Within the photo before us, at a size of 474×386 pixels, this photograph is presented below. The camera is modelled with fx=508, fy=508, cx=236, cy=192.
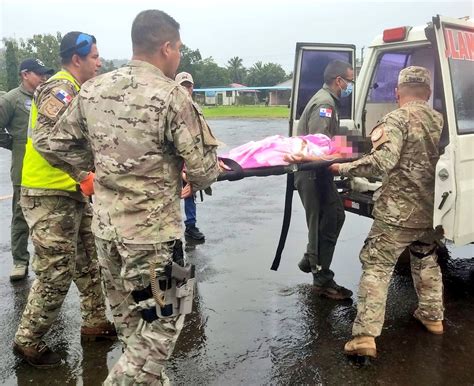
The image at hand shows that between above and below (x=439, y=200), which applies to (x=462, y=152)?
above

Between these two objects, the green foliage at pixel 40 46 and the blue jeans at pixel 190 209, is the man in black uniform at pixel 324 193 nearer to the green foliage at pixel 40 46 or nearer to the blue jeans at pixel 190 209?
the blue jeans at pixel 190 209

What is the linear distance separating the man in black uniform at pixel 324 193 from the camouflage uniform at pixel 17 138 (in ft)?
8.71

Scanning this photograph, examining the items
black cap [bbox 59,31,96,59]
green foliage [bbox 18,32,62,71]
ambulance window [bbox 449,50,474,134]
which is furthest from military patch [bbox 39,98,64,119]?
green foliage [bbox 18,32,62,71]

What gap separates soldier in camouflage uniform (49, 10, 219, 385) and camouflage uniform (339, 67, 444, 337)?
1403 millimetres

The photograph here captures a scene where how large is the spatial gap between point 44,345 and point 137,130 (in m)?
1.94

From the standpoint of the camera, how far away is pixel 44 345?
348 cm

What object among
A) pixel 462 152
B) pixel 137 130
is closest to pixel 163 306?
pixel 137 130

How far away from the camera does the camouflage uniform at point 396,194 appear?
3414 mm

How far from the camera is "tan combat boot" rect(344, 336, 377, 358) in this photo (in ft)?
11.2

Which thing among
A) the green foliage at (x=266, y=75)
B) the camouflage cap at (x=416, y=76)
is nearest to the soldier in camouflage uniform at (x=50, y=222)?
the camouflage cap at (x=416, y=76)

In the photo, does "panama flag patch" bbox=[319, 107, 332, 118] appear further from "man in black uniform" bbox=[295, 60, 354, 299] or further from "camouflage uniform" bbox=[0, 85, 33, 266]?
"camouflage uniform" bbox=[0, 85, 33, 266]

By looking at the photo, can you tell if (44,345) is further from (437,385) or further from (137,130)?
(437,385)

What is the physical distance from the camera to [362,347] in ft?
11.2

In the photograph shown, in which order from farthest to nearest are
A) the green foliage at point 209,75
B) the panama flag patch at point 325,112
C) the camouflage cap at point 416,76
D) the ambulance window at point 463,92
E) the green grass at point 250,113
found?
the green foliage at point 209,75 → the green grass at point 250,113 → the panama flag patch at point 325,112 → the ambulance window at point 463,92 → the camouflage cap at point 416,76
